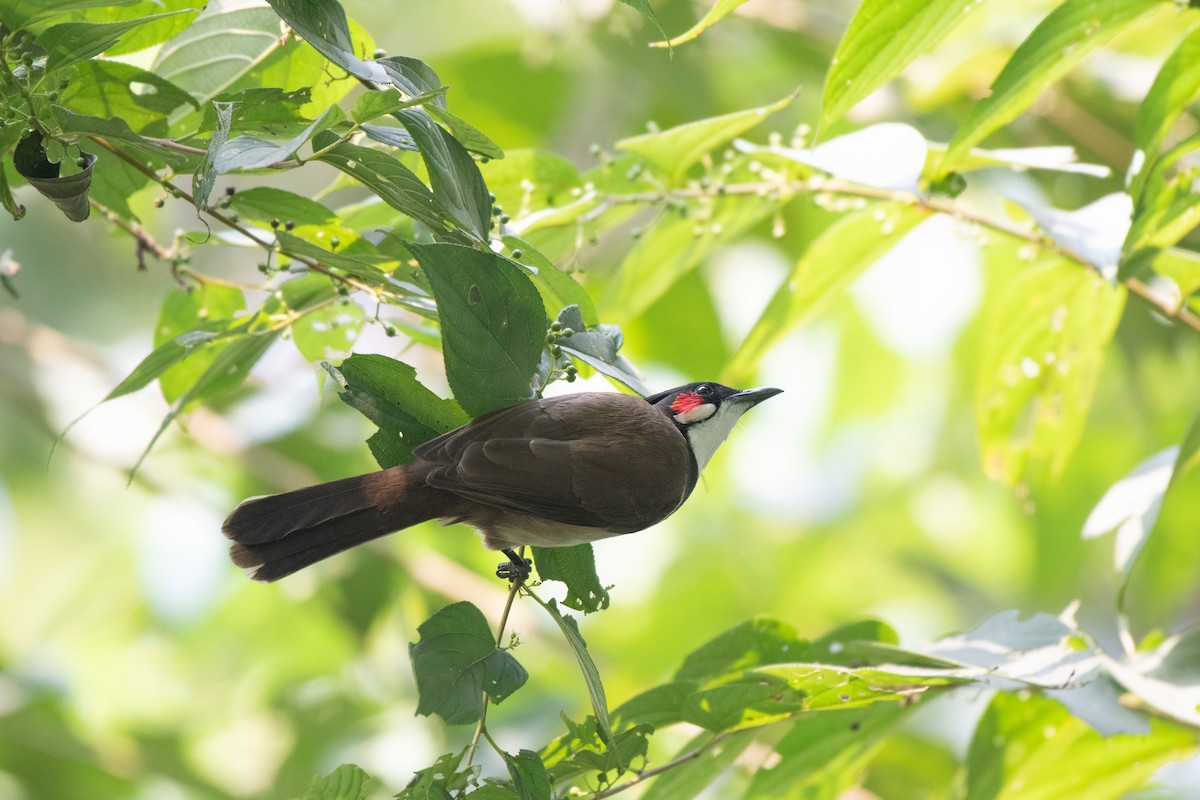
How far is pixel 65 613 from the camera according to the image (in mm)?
4309

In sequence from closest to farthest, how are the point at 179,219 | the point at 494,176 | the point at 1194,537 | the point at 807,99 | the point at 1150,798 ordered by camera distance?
1. the point at 494,176
2. the point at 1150,798
3. the point at 1194,537
4. the point at 807,99
5. the point at 179,219

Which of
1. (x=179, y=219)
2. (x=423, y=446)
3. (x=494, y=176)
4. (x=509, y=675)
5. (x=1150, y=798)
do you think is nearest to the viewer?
(x=509, y=675)

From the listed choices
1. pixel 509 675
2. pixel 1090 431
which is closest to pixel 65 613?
pixel 509 675

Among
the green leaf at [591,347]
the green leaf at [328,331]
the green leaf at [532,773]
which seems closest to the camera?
the green leaf at [532,773]

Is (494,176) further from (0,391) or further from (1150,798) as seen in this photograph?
(0,391)

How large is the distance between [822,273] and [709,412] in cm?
33

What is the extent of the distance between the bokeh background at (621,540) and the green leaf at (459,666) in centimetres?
101

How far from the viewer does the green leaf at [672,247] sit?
6.88 feet

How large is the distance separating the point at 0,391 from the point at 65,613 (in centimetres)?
115

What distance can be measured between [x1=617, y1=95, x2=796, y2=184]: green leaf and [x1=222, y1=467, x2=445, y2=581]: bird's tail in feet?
2.24

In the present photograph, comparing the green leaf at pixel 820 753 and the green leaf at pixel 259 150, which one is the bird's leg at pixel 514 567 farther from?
the green leaf at pixel 259 150

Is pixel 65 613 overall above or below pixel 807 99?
below

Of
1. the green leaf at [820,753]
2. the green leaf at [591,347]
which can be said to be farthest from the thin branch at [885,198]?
the green leaf at [820,753]

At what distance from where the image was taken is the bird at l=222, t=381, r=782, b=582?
5.15 feet
